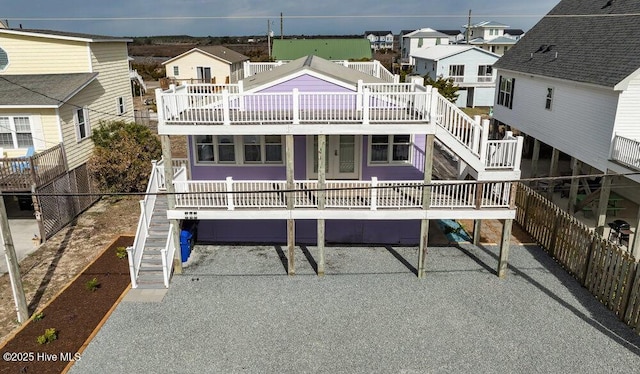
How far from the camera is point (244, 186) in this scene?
14.6 meters

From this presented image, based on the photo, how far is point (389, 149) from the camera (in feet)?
51.8

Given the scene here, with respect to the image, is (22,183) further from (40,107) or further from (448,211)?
(448,211)

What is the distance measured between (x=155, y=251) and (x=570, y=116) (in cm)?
1727

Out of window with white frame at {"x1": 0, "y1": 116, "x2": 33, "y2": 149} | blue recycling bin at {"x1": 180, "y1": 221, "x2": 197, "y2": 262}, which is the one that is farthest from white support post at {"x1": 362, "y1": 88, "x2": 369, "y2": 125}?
window with white frame at {"x1": 0, "y1": 116, "x2": 33, "y2": 149}

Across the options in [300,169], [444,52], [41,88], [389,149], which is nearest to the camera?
[389,149]

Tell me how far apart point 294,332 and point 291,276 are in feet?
9.77

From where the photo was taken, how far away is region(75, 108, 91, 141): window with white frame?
19812 millimetres

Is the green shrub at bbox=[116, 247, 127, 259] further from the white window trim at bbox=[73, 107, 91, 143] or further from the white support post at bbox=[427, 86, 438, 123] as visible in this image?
the white support post at bbox=[427, 86, 438, 123]

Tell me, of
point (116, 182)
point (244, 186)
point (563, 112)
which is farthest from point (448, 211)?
point (116, 182)

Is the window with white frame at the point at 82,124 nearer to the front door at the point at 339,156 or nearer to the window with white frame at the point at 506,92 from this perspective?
the front door at the point at 339,156

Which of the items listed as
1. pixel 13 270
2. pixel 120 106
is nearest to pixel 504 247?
pixel 13 270

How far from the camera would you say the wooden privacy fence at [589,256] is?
1129cm

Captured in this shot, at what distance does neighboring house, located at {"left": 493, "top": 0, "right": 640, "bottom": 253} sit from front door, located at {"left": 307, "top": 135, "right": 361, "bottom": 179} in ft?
29.9

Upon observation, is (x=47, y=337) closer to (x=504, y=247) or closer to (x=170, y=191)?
(x=170, y=191)
